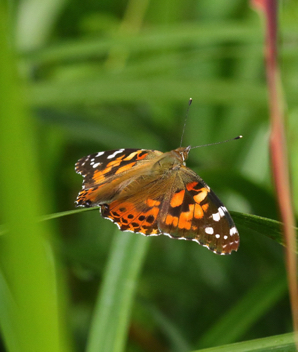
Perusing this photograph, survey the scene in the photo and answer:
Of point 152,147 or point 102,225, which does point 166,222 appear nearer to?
point 152,147

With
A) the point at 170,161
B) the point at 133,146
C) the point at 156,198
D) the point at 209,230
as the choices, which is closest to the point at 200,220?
the point at 209,230

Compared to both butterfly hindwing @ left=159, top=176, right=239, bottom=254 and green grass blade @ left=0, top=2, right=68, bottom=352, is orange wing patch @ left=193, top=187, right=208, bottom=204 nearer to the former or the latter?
butterfly hindwing @ left=159, top=176, right=239, bottom=254

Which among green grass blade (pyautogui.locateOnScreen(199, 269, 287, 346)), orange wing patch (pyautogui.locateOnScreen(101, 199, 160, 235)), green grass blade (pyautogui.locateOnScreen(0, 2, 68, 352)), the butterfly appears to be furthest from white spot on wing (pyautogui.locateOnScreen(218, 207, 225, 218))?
green grass blade (pyautogui.locateOnScreen(0, 2, 68, 352))

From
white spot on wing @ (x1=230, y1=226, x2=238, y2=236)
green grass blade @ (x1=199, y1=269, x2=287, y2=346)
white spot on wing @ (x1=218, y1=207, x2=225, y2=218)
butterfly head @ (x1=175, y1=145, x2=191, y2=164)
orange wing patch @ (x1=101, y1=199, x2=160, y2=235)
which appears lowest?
Answer: green grass blade @ (x1=199, y1=269, x2=287, y2=346)

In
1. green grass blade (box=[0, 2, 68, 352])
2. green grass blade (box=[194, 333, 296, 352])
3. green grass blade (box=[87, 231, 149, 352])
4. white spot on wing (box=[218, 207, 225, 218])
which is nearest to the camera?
green grass blade (box=[0, 2, 68, 352])

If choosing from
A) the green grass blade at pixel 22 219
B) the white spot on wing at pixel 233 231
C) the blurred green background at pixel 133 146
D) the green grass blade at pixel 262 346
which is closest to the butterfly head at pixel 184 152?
the blurred green background at pixel 133 146

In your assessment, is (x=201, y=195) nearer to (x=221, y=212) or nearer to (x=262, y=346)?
(x=221, y=212)

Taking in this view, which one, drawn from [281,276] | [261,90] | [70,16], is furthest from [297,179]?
[70,16]

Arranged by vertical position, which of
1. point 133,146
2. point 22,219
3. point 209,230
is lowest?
point 133,146
